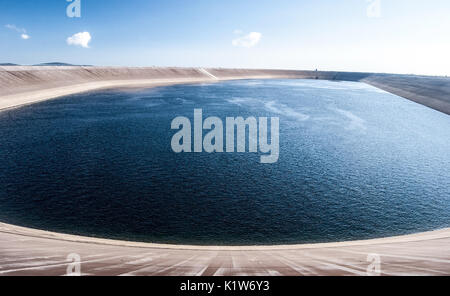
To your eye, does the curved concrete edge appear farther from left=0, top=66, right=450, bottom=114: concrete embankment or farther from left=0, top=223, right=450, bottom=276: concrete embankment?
left=0, top=66, right=450, bottom=114: concrete embankment

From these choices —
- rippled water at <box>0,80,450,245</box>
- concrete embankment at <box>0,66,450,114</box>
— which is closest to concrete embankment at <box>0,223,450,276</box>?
rippled water at <box>0,80,450,245</box>

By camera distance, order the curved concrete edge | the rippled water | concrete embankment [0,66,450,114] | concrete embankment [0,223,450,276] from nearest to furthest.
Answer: concrete embankment [0,223,450,276], the curved concrete edge, the rippled water, concrete embankment [0,66,450,114]

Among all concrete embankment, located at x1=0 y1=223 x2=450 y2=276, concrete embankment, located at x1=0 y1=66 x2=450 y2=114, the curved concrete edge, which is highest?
concrete embankment, located at x1=0 y1=66 x2=450 y2=114

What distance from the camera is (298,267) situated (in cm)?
1190

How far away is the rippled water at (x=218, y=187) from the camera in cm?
1878

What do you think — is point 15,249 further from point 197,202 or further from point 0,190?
point 0,190

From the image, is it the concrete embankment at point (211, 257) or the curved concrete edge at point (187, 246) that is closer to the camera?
the concrete embankment at point (211, 257)

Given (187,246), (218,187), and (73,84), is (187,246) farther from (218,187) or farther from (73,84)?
(73,84)

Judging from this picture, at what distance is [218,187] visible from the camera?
24.5 m

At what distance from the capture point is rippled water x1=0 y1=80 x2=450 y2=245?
739 inches

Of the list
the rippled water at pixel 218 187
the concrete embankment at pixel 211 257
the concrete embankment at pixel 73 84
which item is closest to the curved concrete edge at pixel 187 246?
the concrete embankment at pixel 211 257

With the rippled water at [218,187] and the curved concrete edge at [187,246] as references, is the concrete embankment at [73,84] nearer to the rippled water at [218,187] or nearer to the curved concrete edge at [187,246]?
the rippled water at [218,187]

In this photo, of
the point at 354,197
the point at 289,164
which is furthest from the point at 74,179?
the point at 354,197
